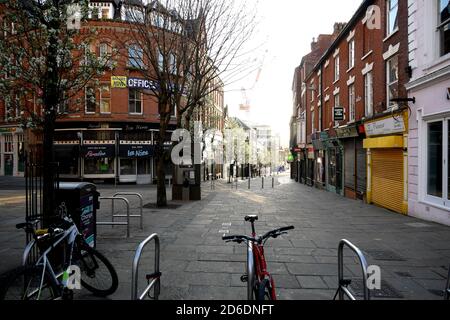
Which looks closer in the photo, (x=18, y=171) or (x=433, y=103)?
(x=433, y=103)

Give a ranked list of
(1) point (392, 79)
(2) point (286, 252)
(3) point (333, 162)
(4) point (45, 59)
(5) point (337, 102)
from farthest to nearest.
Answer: (3) point (333, 162), (5) point (337, 102), (1) point (392, 79), (2) point (286, 252), (4) point (45, 59)

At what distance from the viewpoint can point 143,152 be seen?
94.5 feet

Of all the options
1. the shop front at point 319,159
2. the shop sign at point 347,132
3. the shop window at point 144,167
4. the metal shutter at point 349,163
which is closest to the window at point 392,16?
the shop sign at point 347,132

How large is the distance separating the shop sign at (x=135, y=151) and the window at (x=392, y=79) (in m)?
20.5

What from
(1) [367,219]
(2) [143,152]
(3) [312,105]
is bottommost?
(1) [367,219]

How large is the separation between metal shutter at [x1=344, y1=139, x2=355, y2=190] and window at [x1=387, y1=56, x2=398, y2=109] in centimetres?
500

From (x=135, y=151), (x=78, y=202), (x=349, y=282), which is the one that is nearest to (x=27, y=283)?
(x=78, y=202)

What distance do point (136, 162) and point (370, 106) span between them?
66.7ft

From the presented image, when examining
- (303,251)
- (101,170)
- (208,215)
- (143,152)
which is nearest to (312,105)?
(143,152)

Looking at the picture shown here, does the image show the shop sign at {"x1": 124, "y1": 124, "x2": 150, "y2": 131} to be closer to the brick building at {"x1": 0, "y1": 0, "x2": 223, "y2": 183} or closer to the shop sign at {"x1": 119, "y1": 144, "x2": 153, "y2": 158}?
the brick building at {"x1": 0, "y1": 0, "x2": 223, "y2": 183}

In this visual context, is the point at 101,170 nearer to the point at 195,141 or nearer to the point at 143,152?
the point at 143,152

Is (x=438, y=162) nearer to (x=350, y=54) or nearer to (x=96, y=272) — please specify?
(x=96, y=272)

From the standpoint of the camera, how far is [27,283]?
138 inches
